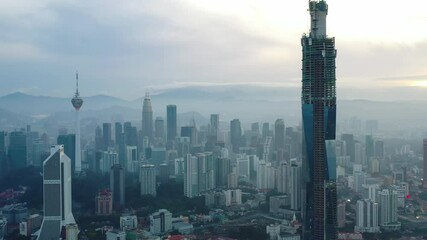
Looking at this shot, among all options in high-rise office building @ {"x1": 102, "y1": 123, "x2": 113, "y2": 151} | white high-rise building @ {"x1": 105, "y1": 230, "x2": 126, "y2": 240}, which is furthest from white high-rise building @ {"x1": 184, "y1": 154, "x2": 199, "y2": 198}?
white high-rise building @ {"x1": 105, "y1": 230, "x2": 126, "y2": 240}

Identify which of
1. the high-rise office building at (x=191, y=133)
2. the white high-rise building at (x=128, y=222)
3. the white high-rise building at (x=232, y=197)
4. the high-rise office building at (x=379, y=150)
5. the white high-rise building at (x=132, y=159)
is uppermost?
the high-rise office building at (x=191, y=133)

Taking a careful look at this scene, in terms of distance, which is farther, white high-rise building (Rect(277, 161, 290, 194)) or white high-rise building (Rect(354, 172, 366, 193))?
white high-rise building (Rect(277, 161, 290, 194))

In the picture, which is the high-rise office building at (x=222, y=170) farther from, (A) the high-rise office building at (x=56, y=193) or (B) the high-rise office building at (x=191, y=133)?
(A) the high-rise office building at (x=56, y=193)

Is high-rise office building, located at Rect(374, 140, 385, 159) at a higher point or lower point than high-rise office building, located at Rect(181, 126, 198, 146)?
lower

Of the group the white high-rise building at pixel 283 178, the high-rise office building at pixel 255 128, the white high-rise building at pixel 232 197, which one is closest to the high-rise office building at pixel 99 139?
the high-rise office building at pixel 255 128

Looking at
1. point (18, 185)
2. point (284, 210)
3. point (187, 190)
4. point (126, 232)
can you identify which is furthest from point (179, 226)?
point (18, 185)

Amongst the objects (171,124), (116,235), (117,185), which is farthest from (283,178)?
(171,124)

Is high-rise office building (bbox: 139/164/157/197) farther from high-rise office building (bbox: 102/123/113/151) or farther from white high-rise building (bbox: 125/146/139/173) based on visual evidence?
high-rise office building (bbox: 102/123/113/151)
